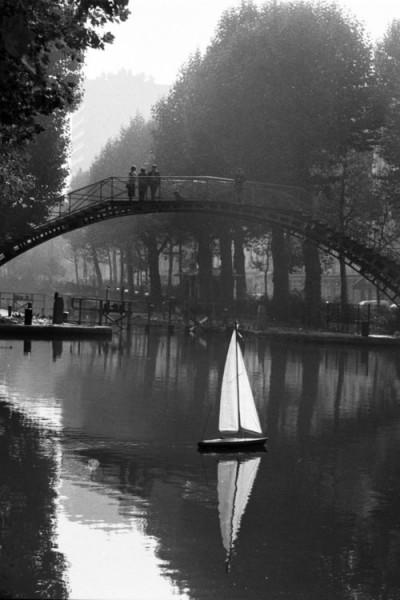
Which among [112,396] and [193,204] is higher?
[193,204]

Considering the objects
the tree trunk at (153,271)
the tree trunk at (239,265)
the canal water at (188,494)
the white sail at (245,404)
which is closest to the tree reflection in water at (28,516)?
the canal water at (188,494)

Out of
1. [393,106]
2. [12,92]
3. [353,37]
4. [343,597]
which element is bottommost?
[343,597]

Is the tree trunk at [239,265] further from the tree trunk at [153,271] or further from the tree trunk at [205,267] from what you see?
the tree trunk at [153,271]

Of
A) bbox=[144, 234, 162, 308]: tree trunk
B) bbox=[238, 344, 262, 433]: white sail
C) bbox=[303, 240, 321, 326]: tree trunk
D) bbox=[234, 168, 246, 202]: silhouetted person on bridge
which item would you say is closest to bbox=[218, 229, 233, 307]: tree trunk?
bbox=[303, 240, 321, 326]: tree trunk

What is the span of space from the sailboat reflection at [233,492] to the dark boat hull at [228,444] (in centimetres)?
47

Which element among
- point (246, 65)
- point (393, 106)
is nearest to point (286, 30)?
point (246, 65)

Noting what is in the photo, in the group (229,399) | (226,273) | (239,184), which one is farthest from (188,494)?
(226,273)

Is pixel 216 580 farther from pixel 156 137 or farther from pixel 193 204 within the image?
pixel 156 137

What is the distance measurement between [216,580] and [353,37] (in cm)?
5760

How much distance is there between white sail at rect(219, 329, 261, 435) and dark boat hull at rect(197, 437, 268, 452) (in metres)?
0.46

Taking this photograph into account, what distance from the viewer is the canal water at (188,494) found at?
1187 centimetres

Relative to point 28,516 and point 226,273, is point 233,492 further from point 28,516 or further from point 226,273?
point 226,273

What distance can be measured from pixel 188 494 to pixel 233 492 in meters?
0.73

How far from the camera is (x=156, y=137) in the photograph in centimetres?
8119
